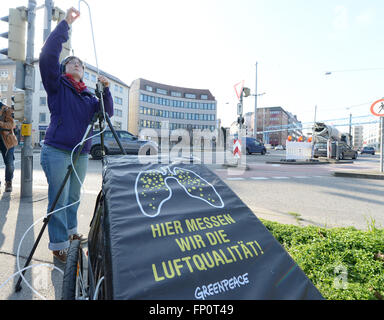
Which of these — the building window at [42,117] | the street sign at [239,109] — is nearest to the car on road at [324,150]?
the street sign at [239,109]

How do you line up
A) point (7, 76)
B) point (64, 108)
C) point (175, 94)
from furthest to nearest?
1. point (175, 94)
2. point (7, 76)
3. point (64, 108)

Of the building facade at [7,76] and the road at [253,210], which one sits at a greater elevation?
the building facade at [7,76]

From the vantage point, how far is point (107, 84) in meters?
2.00

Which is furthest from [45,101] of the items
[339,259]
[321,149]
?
[339,259]

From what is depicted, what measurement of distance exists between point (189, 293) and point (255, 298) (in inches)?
11.2

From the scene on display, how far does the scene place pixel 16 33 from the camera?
4.21m

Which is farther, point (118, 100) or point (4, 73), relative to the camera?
point (118, 100)

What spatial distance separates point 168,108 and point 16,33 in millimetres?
67151

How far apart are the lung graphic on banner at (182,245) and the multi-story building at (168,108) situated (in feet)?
203

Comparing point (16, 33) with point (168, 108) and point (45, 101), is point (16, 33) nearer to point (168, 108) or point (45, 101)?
point (45, 101)

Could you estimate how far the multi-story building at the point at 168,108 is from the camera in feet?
208

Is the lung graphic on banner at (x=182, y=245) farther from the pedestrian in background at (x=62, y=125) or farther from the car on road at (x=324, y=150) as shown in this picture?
the car on road at (x=324, y=150)
